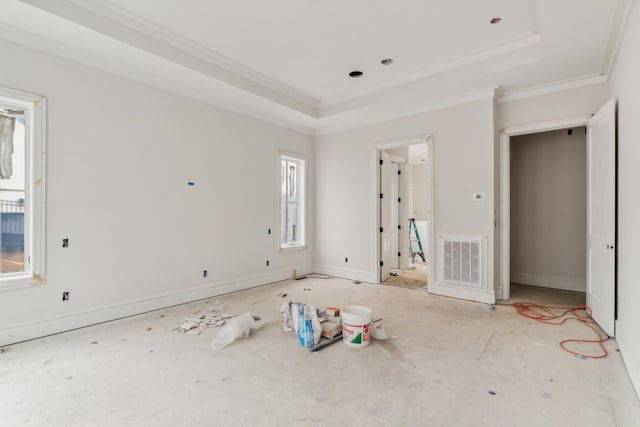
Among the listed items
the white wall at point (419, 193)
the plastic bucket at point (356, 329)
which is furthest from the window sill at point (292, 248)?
the white wall at point (419, 193)

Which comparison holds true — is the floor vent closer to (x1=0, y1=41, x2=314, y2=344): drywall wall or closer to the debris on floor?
(x1=0, y1=41, x2=314, y2=344): drywall wall

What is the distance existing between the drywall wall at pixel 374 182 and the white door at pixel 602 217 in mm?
1033

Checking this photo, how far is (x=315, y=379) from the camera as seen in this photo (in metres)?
2.38

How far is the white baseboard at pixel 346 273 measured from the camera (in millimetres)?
5555

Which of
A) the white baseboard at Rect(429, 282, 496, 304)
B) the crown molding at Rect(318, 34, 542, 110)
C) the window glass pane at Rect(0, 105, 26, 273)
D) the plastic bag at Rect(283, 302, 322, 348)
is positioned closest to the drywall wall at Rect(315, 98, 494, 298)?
the white baseboard at Rect(429, 282, 496, 304)

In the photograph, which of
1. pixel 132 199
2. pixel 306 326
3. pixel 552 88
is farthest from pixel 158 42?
pixel 552 88

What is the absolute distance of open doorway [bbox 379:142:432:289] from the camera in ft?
18.4

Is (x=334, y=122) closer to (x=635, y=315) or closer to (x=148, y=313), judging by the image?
(x=148, y=313)

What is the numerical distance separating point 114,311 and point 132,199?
4.26ft

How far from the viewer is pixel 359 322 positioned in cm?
290

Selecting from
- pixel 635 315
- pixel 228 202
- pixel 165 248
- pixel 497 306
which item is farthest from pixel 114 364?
pixel 497 306

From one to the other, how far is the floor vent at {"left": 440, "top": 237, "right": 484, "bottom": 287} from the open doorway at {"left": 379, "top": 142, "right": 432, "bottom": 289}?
0.31 meters

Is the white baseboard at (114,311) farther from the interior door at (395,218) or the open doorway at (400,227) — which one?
the interior door at (395,218)

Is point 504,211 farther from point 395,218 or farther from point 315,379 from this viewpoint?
point 315,379
